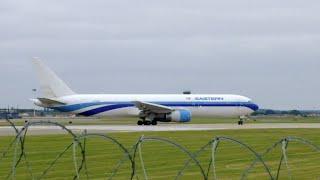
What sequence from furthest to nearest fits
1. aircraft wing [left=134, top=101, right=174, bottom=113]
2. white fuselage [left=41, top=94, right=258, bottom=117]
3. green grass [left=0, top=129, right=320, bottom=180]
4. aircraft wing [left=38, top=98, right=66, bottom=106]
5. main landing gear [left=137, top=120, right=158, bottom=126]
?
white fuselage [left=41, top=94, right=258, bottom=117] → main landing gear [left=137, top=120, right=158, bottom=126] → aircraft wing [left=134, top=101, right=174, bottom=113] → aircraft wing [left=38, top=98, right=66, bottom=106] → green grass [left=0, top=129, right=320, bottom=180]

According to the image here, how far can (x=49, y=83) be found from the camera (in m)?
70.3

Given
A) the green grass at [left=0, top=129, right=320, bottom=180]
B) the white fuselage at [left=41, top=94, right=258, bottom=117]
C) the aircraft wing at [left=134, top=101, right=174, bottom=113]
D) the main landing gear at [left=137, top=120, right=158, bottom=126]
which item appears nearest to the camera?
the green grass at [left=0, top=129, right=320, bottom=180]

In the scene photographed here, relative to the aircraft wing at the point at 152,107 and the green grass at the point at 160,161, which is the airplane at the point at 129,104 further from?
the green grass at the point at 160,161

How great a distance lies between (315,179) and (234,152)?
10.1 metres

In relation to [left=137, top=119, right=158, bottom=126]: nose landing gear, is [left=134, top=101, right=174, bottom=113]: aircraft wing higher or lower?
higher

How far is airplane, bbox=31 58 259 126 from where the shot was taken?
6950 cm

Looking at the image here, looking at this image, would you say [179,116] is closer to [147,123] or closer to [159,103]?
[147,123]

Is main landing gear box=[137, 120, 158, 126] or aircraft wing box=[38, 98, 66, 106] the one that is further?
main landing gear box=[137, 120, 158, 126]

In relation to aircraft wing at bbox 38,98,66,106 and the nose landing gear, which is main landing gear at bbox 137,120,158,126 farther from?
aircraft wing at bbox 38,98,66,106

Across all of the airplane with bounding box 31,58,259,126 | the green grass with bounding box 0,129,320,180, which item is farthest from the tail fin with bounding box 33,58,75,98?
the green grass with bounding box 0,129,320,180

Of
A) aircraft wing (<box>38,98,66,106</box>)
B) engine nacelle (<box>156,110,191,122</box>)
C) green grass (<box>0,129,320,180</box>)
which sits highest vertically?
aircraft wing (<box>38,98,66,106</box>)

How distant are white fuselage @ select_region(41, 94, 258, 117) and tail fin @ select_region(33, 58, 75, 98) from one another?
933mm

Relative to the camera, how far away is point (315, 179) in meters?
20.0

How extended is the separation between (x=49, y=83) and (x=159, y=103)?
11.7m
